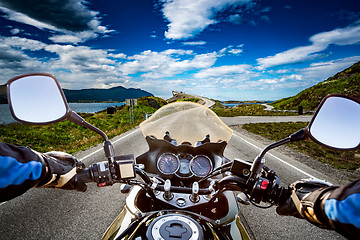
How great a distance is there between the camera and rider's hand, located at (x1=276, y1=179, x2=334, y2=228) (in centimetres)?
97

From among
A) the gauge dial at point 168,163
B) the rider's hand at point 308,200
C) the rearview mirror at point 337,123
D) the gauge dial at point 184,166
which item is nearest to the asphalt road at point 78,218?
the gauge dial at point 168,163

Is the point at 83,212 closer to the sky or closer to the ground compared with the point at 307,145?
closer to the sky

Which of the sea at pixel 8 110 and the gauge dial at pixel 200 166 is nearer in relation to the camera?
the gauge dial at pixel 200 166

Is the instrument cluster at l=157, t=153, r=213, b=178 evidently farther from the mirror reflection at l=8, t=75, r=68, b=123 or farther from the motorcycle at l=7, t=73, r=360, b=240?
the mirror reflection at l=8, t=75, r=68, b=123

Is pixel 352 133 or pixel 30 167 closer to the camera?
pixel 30 167

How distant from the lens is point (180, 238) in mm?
997

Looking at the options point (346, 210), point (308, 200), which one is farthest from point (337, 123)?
point (346, 210)

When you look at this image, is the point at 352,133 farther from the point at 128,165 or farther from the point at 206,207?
the point at 128,165

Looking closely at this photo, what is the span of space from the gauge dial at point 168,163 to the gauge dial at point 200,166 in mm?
192

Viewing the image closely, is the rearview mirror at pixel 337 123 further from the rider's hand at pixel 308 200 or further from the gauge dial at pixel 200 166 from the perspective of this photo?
the gauge dial at pixel 200 166

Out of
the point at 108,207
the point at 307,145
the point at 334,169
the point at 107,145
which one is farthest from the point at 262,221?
the point at 307,145

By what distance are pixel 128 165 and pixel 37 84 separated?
0.83 metres

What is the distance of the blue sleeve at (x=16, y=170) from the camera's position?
0.87 meters

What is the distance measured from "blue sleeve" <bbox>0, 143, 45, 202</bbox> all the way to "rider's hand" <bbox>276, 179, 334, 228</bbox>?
1.45 metres
